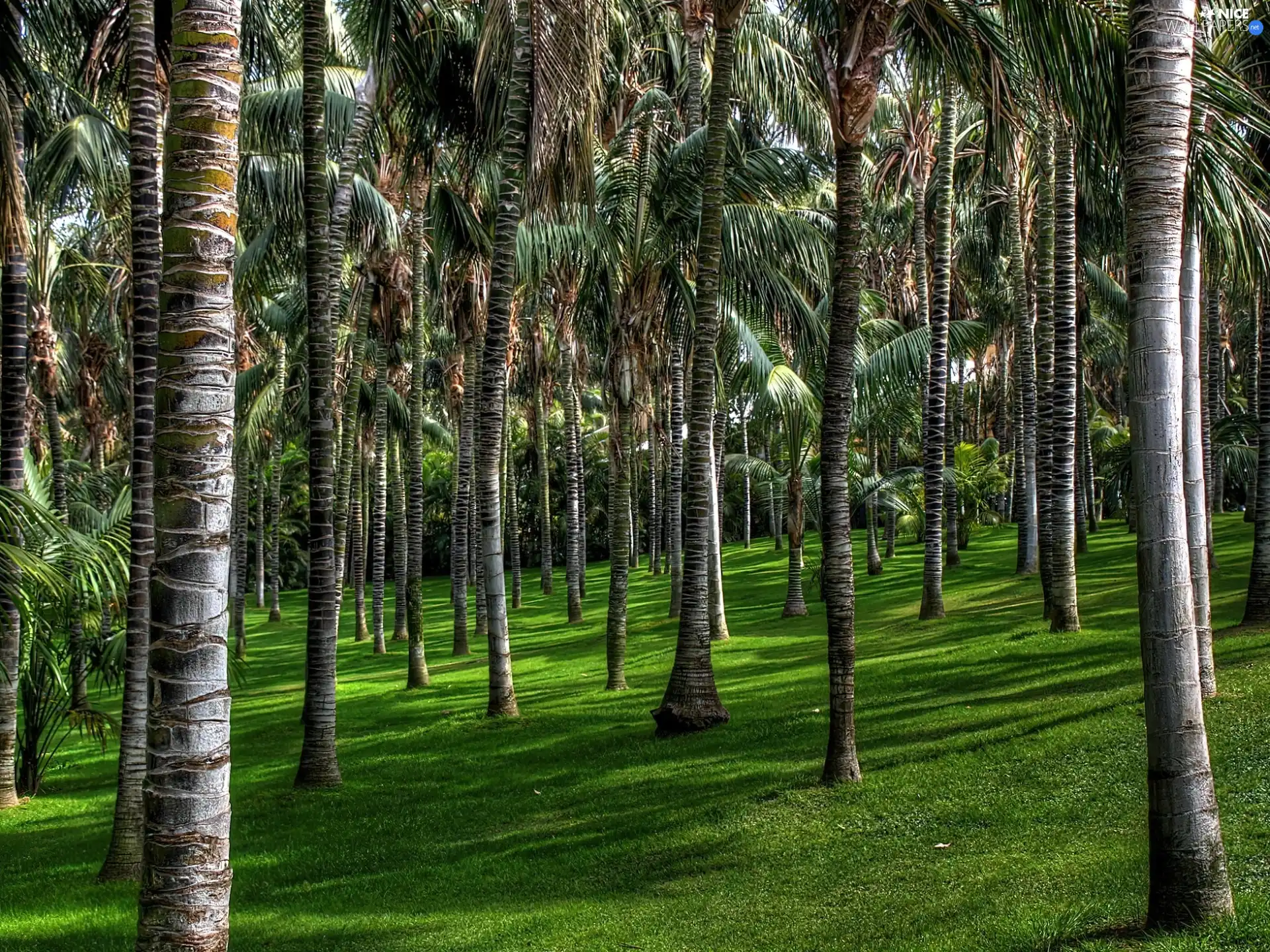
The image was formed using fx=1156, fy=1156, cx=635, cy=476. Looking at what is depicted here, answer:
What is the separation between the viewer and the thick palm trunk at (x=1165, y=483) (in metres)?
5.96

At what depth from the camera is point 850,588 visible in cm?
1047

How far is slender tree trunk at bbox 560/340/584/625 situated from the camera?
97.1 ft

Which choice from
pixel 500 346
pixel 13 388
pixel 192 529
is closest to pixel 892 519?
pixel 500 346

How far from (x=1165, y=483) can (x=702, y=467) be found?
854 cm

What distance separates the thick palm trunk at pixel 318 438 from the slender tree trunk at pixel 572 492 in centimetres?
1554

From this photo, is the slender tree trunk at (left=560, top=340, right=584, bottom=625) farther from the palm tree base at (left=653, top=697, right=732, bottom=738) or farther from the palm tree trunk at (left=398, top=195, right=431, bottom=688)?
the palm tree base at (left=653, top=697, right=732, bottom=738)

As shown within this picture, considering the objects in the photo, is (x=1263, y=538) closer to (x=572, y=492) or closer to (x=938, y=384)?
(x=938, y=384)

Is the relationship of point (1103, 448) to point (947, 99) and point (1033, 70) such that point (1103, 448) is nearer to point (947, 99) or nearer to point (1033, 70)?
point (947, 99)

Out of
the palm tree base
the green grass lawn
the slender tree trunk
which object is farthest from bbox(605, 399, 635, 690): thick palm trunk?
the slender tree trunk

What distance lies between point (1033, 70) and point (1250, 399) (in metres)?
29.8

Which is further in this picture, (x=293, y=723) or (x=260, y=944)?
(x=293, y=723)

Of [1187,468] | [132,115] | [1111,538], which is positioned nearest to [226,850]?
[132,115]

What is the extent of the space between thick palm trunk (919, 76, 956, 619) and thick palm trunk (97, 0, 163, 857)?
13.8m

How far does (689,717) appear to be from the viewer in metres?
13.7
